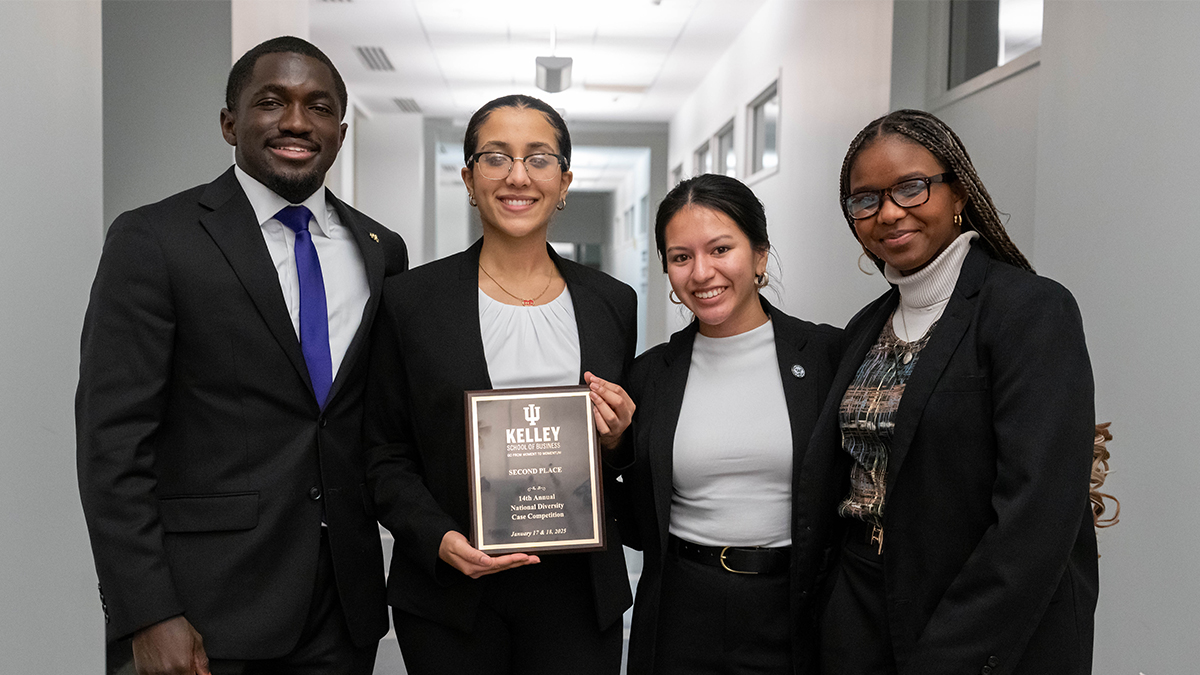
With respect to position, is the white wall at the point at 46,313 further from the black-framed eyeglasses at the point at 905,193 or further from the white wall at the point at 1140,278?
the white wall at the point at 1140,278

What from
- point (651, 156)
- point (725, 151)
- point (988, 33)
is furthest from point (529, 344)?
point (651, 156)

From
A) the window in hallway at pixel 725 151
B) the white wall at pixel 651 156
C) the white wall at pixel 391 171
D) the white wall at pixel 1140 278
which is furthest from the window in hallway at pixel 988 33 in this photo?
the white wall at pixel 391 171

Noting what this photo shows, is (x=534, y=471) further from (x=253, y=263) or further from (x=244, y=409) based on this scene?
(x=253, y=263)

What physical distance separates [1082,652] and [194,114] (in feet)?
13.6

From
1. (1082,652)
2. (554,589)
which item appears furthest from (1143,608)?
(554,589)

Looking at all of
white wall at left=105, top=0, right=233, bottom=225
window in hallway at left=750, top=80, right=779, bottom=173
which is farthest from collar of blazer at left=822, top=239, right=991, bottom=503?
Answer: window in hallway at left=750, top=80, right=779, bottom=173

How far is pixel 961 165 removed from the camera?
1601 millimetres

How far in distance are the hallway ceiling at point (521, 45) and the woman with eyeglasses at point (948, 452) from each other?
6460 millimetres

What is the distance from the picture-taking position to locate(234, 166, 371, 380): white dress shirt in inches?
68.8

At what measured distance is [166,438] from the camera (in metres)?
1.65

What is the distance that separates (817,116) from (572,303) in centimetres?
456

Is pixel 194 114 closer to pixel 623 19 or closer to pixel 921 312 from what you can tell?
pixel 921 312

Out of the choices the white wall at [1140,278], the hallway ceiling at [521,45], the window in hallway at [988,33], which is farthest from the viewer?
the hallway ceiling at [521,45]

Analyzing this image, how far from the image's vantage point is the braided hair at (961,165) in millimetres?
1603
